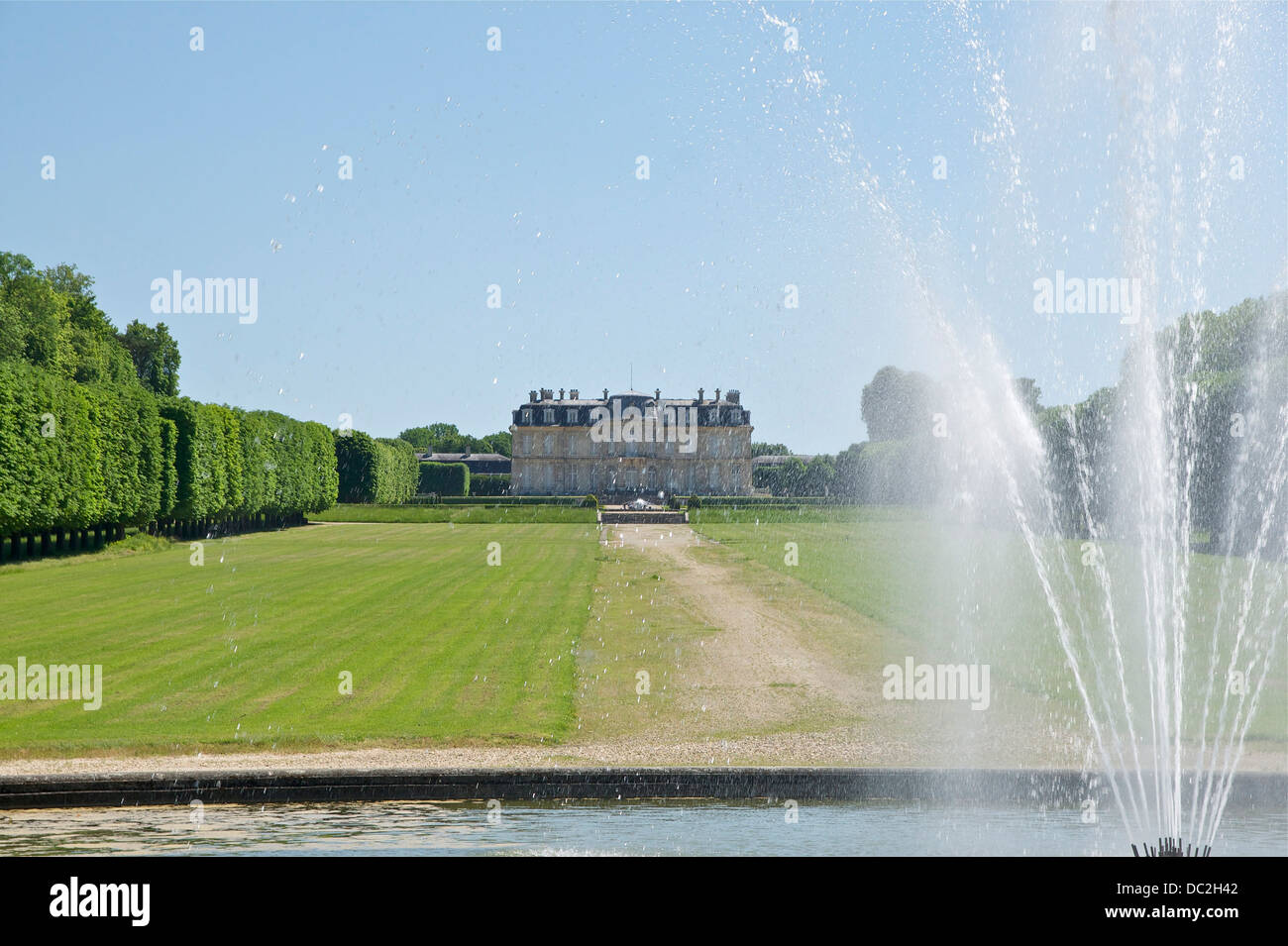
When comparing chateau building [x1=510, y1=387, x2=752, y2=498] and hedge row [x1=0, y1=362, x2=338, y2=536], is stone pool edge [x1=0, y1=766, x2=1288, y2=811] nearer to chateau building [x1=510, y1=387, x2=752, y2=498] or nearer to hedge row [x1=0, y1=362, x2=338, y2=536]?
hedge row [x1=0, y1=362, x2=338, y2=536]

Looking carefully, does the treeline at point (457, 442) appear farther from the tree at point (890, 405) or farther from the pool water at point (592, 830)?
the pool water at point (592, 830)

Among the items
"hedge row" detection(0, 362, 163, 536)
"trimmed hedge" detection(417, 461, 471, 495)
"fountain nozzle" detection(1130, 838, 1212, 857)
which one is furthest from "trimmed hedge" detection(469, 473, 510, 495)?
"fountain nozzle" detection(1130, 838, 1212, 857)

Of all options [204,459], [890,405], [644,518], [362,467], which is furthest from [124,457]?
[890,405]

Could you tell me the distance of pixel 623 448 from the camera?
111438 millimetres

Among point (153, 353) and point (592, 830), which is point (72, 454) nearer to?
point (592, 830)

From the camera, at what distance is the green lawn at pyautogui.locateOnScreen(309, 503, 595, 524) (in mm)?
63094

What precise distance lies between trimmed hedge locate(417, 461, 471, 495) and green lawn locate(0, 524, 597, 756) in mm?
82243

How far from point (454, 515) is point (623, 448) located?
149 feet

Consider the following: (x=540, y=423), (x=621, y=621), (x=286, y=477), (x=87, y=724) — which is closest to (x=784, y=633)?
(x=621, y=621)

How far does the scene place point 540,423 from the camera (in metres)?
A: 112

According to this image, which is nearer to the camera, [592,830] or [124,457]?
[592,830]

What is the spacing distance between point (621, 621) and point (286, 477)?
42.1 metres

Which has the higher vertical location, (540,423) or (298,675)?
(540,423)
